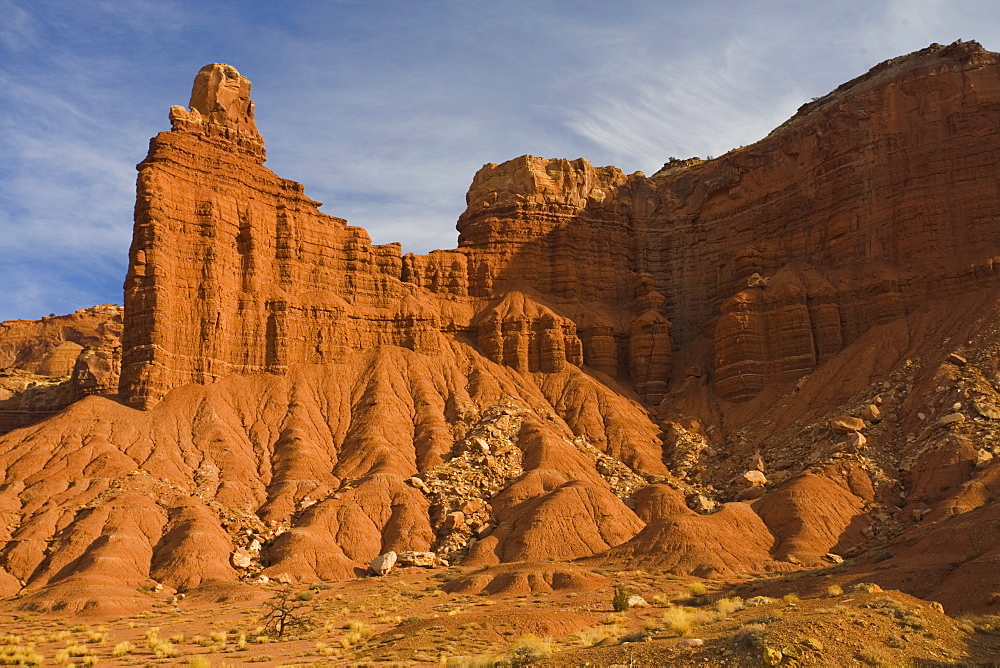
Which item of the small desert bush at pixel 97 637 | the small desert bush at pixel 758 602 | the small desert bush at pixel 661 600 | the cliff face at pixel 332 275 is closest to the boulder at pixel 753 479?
the cliff face at pixel 332 275

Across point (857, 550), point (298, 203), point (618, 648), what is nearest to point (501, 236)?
point (298, 203)

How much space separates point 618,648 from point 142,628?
1030 inches

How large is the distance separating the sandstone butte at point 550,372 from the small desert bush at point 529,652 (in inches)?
818

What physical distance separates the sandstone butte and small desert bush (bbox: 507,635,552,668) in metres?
20.8

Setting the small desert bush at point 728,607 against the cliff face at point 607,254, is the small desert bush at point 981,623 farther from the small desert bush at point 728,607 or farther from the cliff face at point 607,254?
the cliff face at point 607,254

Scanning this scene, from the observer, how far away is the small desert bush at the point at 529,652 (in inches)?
795

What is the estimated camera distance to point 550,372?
79875 millimetres

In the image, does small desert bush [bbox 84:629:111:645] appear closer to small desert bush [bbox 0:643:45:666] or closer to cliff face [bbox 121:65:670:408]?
small desert bush [bbox 0:643:45:666]

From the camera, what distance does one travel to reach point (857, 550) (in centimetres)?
4925

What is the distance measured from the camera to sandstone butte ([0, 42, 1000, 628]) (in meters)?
52.5

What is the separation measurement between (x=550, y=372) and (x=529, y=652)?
58.6 metres

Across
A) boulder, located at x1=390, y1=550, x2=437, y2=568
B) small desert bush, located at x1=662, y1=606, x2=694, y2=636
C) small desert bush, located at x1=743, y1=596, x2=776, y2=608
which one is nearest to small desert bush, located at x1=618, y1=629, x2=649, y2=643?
small desert bush, located at x1=662, y1=606, x2=694, y2=636

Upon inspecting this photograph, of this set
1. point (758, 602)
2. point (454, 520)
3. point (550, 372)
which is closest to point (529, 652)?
point (758, 602)

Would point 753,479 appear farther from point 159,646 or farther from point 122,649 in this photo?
point 122,649
